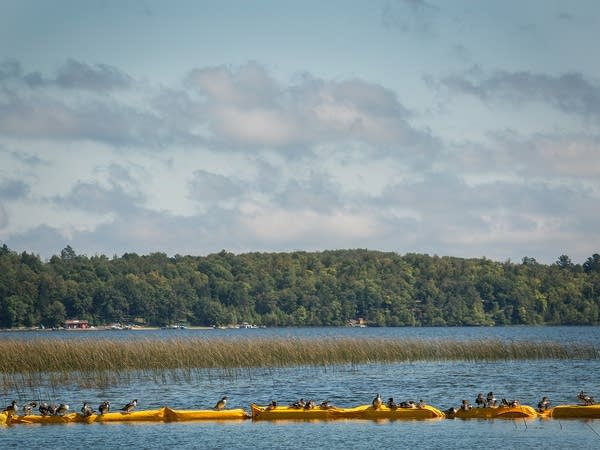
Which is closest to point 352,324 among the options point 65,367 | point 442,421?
point 65,367

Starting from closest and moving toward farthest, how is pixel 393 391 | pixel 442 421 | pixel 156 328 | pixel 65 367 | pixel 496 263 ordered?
pixel 442 421, pixel 393 391, pixel 65 367, pixel 156 328, pixel 496 263

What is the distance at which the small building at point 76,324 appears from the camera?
15238 centimetres

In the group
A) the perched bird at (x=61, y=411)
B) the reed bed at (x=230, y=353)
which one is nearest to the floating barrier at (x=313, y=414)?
the perched bird at (x=61, y=411)

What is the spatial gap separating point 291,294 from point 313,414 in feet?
440

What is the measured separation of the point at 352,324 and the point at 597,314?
123 feet

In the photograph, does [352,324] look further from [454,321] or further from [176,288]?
[176,288]

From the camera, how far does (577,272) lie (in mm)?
198625

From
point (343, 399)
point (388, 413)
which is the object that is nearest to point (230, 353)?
point (343, 399)

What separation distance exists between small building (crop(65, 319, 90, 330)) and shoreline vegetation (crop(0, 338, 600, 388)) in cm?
10050

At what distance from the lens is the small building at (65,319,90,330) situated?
152m

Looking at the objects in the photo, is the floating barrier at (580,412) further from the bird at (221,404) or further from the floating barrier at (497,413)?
the bird at (221,404)

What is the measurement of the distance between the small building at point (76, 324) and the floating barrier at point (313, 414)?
11842 centimetres

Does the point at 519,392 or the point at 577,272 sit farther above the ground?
the point at 577,272

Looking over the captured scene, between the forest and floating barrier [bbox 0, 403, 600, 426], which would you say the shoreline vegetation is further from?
the forest
